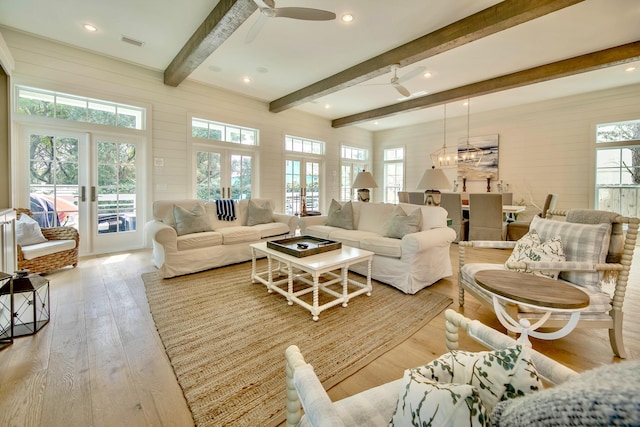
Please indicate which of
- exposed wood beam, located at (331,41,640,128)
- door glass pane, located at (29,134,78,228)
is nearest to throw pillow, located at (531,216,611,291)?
exposed wood beam, located at (331,41,640,128)

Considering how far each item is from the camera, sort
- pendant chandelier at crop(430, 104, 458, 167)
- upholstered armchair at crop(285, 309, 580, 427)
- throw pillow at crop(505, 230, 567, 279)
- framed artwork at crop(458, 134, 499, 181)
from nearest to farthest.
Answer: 1. upholstered armchair at crop(285, 309, 580, 427)
2. throw pillow at crop(505, 230, 567, 279)
3. framed artwork at crop(458, 134, 499, 181)
4. pendant chandelier at crop(430, 104, 458, 167)

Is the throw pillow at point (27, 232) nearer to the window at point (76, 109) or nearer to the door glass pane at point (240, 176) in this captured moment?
the window at point (76, 109)

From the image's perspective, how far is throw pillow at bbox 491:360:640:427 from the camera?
28cm

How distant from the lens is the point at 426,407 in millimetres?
582

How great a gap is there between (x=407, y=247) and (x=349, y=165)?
5.68 metres

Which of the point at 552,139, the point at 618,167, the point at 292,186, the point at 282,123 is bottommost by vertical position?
the point at 292,186

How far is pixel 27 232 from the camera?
3.34 metres

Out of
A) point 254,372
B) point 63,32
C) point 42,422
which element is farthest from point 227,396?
point 63,32

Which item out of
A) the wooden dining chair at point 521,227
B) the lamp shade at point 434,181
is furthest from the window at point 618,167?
the lamp shade at point 434,181

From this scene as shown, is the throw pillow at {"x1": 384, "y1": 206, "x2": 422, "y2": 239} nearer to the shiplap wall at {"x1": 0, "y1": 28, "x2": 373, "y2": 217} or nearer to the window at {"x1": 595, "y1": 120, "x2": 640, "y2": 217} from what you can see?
the shiplap wall at {"x1": 0, "y1": 28, "x2": 373, "y2": 217}

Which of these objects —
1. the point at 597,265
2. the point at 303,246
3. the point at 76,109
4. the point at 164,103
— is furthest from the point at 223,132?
the point at 597,265

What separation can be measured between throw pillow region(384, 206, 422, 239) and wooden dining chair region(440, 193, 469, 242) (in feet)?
8.41

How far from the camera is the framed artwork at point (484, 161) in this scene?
6.55 m

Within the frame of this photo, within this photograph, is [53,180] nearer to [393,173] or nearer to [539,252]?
[539,252]
